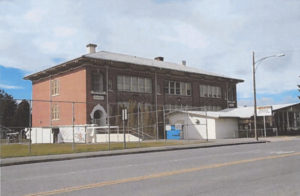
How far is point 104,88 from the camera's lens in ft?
124

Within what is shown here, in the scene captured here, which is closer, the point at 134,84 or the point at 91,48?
the point at 134,84

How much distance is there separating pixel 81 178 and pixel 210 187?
12.3ft

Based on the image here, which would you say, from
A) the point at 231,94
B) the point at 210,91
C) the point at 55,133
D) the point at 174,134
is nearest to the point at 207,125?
the point at 174,134

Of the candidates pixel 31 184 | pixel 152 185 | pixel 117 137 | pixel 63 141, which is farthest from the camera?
pixel 63 141

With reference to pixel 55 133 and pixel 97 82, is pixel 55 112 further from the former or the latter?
pixel 97 82

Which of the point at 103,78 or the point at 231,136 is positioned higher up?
the point at 103,78

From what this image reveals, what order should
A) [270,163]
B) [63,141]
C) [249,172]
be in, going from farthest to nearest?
[63,141], [270,163], [249,172]

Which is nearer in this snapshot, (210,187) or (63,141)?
(210,187)

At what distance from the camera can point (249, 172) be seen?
1007cm

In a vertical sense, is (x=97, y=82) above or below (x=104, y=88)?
above

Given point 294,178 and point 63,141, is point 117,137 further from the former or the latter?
point 294,178

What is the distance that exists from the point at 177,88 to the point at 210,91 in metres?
7.19

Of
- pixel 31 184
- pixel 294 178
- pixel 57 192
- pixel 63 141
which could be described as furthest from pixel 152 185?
pixel 63 141

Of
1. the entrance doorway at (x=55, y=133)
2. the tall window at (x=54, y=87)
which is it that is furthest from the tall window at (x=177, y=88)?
the entrance doorway at (x=55, y=133)
